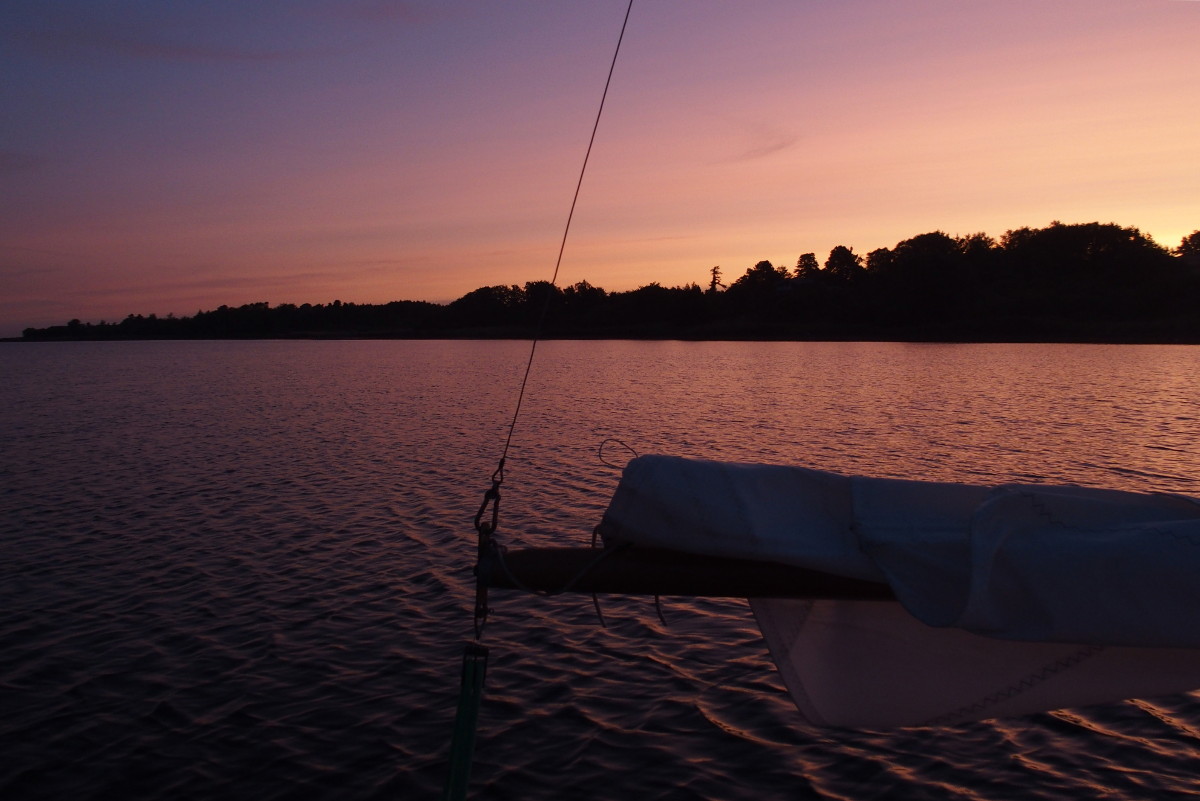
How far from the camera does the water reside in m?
7.19

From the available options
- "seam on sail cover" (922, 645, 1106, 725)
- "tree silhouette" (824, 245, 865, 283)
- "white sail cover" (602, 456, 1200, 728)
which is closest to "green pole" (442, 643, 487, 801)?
"white sail cover" (602, 456, 1200, 728)

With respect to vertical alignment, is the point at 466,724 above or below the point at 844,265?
below

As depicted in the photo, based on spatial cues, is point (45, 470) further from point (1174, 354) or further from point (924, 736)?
point (1174, 354)

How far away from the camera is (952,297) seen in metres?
121

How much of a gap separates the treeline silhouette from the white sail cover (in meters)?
111

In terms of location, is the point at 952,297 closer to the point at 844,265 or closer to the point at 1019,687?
the point at 844,265

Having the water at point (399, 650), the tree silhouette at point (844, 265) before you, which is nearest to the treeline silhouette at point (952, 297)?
the tree silhouette at point (844, 265)

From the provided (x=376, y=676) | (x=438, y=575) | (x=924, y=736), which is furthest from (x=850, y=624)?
(x=438, y=575)

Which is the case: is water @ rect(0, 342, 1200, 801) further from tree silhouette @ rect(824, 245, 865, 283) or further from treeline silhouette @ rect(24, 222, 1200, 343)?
tree silhouette @ rect(824, 245, 865, 283)

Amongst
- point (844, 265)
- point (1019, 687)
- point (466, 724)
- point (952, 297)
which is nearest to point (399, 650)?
point (466, 724)

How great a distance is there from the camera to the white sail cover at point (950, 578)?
2738 millimetres

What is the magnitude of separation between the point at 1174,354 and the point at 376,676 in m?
90.5

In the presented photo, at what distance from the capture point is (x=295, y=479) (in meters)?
21.1

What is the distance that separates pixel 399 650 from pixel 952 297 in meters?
125
